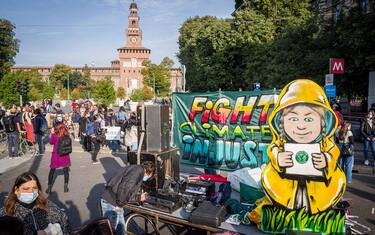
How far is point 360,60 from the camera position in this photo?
16.3 metres

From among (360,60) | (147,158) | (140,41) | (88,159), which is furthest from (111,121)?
(140,41)

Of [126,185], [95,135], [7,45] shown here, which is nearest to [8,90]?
[95,135]

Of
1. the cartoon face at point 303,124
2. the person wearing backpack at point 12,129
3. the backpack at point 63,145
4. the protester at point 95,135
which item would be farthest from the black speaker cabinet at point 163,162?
the person wearing backpack at point 12,129

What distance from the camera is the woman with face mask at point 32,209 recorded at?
3238 millimetres

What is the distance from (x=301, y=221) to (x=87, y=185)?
21.2ft

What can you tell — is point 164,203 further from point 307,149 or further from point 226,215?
point 307,149

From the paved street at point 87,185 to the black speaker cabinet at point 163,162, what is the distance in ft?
6.00

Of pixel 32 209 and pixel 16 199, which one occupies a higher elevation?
pixel 16 199

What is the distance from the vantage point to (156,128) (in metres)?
6.24

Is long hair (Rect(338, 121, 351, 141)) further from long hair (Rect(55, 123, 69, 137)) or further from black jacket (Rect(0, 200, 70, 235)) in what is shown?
black jacket (Rect(0, 200, 70, 235))

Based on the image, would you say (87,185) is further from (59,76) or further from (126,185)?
(59,76)

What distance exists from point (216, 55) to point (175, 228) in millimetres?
27588

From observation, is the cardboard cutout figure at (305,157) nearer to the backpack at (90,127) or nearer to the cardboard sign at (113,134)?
the cardboard sign at (113,134)

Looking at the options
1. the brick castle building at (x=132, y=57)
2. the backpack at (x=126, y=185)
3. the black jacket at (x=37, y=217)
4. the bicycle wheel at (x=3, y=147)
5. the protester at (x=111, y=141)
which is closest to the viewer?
the black jacket at (x=37, y=217)
